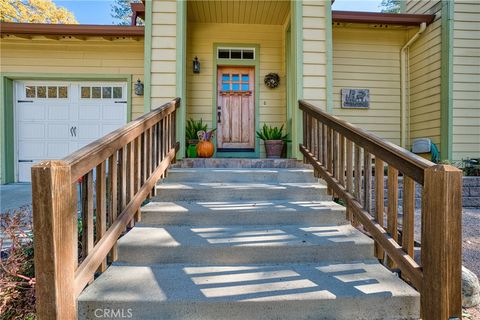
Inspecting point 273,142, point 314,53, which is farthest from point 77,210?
point 273,142

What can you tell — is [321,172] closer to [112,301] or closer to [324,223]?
[324,223]

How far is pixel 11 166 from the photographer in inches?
211

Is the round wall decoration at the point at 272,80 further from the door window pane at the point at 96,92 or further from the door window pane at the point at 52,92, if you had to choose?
the door window pane at the point at 52,92

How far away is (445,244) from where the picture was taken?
4.52 ft

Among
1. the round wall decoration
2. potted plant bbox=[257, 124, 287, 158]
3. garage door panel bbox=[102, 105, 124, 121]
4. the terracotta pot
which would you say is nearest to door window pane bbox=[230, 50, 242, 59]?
the round wall decoration

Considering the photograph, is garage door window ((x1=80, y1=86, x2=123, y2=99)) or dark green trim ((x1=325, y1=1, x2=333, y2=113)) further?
garage door window ((x1=80, y1=86, x2=123, y2=99))

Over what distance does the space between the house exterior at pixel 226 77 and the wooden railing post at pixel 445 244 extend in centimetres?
362

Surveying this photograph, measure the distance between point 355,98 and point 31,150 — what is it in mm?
6557

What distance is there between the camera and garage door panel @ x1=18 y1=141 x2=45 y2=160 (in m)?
5.47

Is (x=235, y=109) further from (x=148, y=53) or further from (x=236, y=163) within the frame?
(x=148, y=53)

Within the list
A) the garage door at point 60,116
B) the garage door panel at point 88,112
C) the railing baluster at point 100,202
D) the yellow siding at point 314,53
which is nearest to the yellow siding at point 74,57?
the garage door at point 60,116

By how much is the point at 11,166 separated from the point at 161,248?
17.2 feet

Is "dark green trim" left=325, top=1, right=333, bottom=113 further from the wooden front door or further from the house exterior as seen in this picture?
the wooden front door

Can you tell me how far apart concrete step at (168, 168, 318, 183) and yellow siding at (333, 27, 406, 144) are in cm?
290
